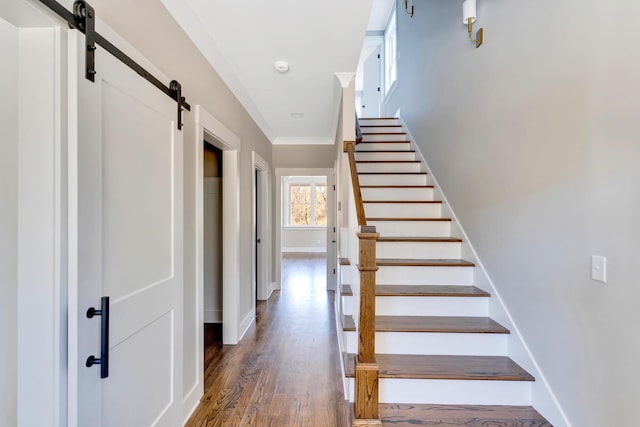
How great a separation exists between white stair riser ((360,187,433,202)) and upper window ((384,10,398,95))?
126 inches

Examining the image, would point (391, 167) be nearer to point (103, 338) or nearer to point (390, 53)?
point (103, 338)

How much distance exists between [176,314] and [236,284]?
1.35m

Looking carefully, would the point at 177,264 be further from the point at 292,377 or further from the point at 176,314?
the point at 292,377

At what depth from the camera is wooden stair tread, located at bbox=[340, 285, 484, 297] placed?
2252mm

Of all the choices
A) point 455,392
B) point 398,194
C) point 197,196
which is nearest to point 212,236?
point 197,196

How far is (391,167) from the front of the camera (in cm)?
383

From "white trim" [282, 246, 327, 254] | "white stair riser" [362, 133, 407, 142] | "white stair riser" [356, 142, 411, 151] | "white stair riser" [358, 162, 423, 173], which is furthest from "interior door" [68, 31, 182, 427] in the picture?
"white trim" [282, 246, 327, 254]

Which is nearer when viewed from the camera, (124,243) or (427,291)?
(124,243)

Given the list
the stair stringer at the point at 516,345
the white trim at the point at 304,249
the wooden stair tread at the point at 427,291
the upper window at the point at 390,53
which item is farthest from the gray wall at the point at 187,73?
the white trim at the point at 304,249

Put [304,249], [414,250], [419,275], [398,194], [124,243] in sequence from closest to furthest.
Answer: [124,243] < [419,275] < [414,250] < [398,194] < [304,249]

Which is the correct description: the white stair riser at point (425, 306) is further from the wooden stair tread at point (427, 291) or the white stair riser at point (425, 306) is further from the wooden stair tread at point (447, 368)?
the wooden stair tread at point (447, 368)

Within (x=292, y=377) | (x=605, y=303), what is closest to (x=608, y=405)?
(x=605, y=303)

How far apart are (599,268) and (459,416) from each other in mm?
1066

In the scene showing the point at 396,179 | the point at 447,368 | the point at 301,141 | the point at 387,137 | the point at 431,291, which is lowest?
the point at 447,368
